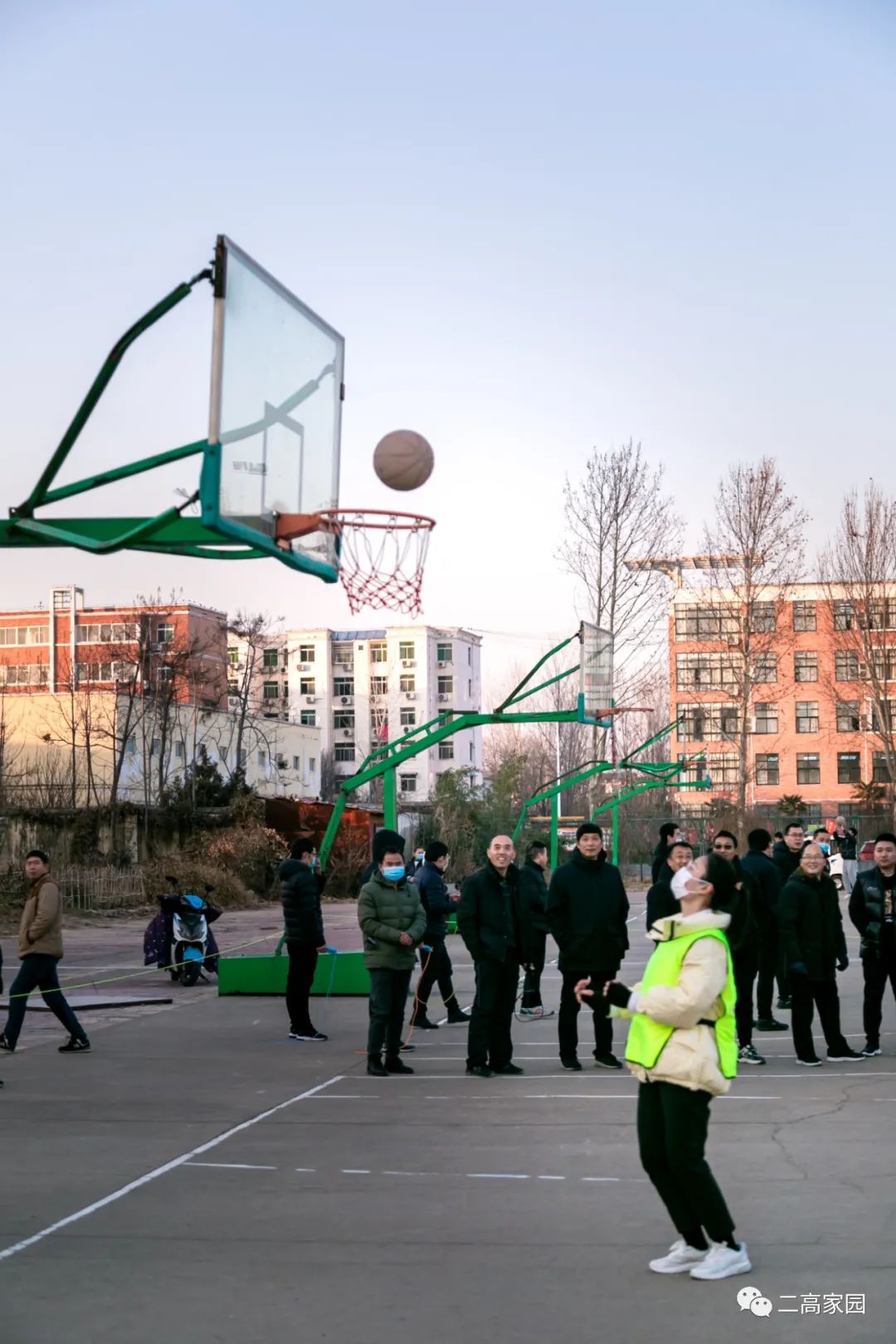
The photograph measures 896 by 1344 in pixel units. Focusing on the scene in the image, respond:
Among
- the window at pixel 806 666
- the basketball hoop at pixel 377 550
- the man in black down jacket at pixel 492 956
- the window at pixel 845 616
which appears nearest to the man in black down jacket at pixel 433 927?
the man in black down jacket at pixel 492 956

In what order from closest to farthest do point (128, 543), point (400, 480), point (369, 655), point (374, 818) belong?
point (128, 543)
point (400, 480)
point (374, 818)
point (369, 655)

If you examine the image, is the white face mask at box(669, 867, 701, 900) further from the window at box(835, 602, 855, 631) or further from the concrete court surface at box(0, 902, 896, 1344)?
the window at box(835, 602, 855, 631)

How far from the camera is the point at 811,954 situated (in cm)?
1356

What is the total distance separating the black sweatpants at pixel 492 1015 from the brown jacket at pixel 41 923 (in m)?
4.14

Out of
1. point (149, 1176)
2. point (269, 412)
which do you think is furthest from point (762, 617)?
point (149, 1176)

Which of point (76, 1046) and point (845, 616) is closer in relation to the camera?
point (76, 1046)

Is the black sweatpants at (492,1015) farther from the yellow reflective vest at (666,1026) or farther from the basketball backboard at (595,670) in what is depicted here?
the basketball backboard at (595,670)

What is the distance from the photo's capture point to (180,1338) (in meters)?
6.27

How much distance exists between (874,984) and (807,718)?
8751cm

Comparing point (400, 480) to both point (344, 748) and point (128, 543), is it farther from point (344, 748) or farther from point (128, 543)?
point (344, 748)

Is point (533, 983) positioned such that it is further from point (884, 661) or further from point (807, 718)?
point (807, 718)

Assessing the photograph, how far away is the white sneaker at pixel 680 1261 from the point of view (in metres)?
7.05

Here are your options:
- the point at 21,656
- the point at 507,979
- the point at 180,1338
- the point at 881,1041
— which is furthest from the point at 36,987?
the point at 21,656

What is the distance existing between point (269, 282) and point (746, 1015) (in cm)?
770
